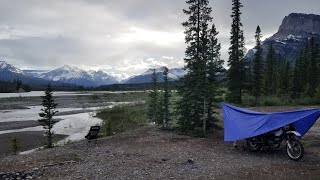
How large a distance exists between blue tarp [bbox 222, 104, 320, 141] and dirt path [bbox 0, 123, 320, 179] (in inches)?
Answer: 37.2

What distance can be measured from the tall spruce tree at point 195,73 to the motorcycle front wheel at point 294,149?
795cm

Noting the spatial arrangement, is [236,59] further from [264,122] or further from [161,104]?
[264,122]

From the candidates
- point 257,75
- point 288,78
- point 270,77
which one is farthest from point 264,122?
point 270,77

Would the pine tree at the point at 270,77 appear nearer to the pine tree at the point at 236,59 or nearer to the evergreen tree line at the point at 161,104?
the pine tree at the point at 236,59

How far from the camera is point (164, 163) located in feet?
43.4

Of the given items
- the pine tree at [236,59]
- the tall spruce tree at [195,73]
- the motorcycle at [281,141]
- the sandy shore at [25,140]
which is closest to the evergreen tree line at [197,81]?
the tall spruce tree at [195,73]

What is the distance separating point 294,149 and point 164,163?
17.9 ft

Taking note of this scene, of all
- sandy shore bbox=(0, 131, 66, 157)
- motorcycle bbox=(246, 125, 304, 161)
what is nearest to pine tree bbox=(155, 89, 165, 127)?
motorcycle bbox=(246, 125, 304, 161)

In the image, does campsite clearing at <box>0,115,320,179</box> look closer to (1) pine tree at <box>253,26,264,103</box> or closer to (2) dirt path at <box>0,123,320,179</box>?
(2) dirt path at <box>0,123,320,179</box>

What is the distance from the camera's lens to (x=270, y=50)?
7188cm

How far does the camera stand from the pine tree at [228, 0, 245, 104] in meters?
46.4

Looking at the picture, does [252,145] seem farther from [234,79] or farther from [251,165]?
[234,79]

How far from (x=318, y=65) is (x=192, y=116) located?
51461 millimetres

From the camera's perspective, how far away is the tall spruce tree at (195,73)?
2164 centimetres
